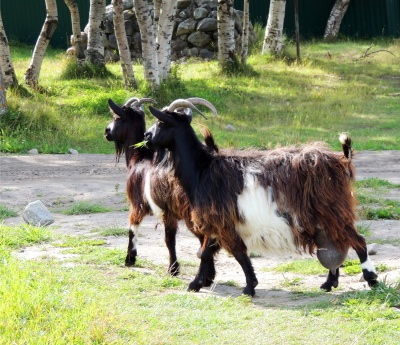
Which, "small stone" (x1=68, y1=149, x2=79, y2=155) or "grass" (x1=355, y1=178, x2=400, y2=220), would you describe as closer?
"grass" (x1=355, y1=178, x2=400, y2=220)

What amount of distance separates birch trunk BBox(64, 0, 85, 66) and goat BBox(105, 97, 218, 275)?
11.7 m

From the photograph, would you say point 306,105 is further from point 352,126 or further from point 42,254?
point 42,254

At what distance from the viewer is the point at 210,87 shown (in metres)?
19.2

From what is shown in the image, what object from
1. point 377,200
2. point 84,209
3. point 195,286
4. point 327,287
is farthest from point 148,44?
point 327,287

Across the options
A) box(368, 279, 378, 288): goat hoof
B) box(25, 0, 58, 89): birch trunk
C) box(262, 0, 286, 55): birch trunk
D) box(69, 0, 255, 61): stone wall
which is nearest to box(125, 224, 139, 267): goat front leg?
box(368, 279, 378, 288): goat hoof

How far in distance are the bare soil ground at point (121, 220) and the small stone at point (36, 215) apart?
0.18 meters

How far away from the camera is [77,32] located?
20.6m

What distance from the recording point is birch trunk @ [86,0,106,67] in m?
19.8

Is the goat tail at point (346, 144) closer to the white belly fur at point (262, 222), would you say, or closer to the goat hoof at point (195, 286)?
the white belly fur at point (262, 222)

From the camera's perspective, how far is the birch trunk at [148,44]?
Answer: 17536 millimetres

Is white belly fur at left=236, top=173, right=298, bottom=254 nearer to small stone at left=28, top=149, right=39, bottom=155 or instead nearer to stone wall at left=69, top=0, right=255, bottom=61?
small stone at left=28, top=149, right=39, bottom=155

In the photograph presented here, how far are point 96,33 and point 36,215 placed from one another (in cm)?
1138

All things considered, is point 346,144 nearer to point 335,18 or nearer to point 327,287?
point 327,287

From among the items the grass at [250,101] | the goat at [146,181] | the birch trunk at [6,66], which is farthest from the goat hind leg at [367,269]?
the birch trunk at [6,66]
